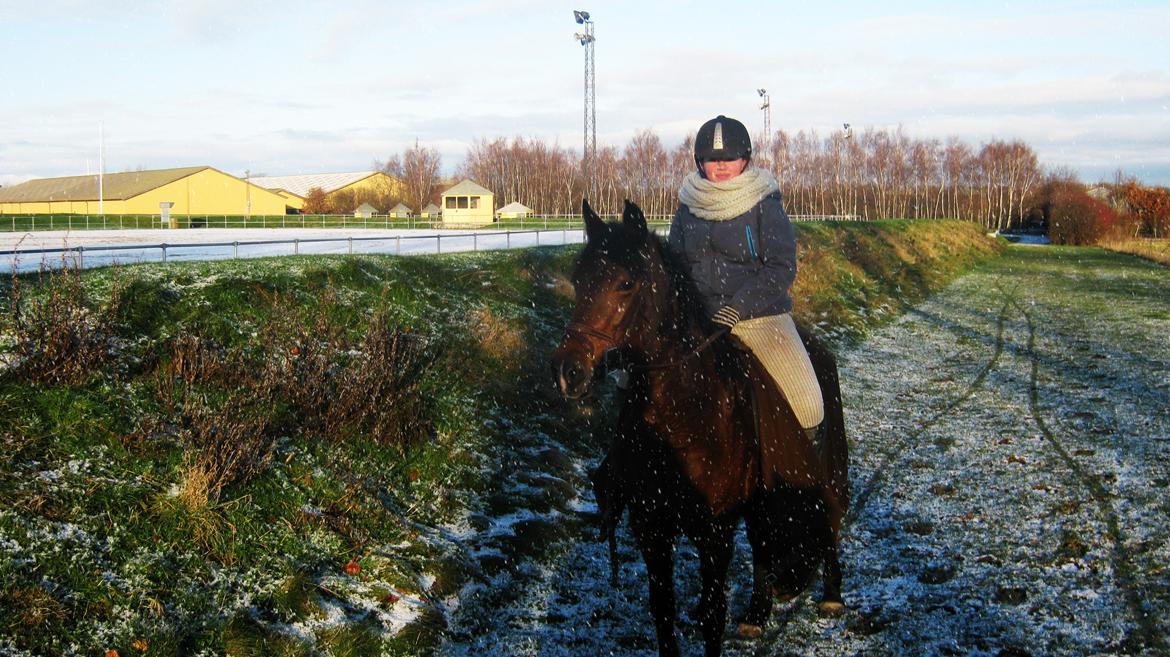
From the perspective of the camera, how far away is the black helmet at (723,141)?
5066 millimetres

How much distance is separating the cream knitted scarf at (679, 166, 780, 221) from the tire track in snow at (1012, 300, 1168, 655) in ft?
11.5

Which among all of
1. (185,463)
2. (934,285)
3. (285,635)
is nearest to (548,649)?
(285,635)

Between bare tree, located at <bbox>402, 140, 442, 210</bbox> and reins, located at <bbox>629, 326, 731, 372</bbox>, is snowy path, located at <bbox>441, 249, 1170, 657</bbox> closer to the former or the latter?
reins, located at <bbox>629, 326, 731, 372</bbox>

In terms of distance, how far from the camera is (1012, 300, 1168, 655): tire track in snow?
17.4 feet

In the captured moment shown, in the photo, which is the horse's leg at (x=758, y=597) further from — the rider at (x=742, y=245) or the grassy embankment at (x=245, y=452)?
the grassy embankment at (x=245, y=452)

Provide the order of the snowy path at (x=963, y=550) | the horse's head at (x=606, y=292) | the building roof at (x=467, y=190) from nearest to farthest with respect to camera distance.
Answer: the horse's head at (x=606, y=292), the snowy path at (x=963, y=550), the building roof at (x=467, y=190)

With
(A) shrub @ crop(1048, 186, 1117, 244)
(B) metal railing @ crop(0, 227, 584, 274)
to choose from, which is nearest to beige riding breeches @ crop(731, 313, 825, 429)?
(B) metal railing @ crop(0, 227, 584, 274)

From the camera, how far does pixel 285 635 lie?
16.4 feet

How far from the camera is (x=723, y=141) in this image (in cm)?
507

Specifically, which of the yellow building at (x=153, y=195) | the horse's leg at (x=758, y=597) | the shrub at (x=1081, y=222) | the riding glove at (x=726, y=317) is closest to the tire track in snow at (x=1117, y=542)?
the horse's leg at (x=758, y=597)

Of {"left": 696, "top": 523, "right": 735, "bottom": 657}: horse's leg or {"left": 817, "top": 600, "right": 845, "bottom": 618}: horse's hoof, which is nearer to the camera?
{"left": 696, "top": 523, "right": 735, "bottom": 657}: horse's leg

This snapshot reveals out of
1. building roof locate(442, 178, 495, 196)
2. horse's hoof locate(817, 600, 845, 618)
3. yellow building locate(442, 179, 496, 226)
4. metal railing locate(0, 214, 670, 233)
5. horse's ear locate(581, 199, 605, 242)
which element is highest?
building roof locate(442, 178, 495, 196)

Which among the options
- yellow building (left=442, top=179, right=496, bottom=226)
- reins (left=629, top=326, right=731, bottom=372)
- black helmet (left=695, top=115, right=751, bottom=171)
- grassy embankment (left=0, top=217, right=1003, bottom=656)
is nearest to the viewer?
reins (left=629, top=326, right=731, bottom=372)

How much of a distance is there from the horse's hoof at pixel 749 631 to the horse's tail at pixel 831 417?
987 millimetres
